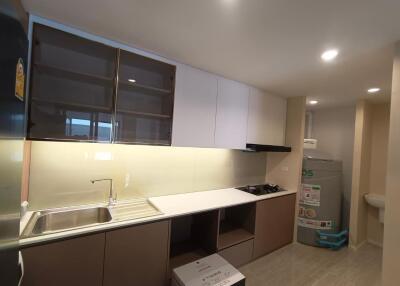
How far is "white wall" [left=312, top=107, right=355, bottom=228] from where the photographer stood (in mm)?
3516

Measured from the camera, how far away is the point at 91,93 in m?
1.60

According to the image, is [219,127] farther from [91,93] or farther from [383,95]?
[383,95]

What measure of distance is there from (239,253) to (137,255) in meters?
1.28

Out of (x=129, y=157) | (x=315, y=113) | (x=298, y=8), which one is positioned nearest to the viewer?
(x=298, y=8)

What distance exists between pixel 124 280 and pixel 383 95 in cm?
380

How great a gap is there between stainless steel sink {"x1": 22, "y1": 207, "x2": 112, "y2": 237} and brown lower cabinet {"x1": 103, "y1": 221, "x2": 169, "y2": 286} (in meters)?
0.22

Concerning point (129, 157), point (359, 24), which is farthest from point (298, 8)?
point (129, 157)

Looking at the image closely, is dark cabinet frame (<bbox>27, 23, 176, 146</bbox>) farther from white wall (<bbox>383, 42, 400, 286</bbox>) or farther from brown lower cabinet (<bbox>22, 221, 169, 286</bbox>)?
white wall (<bbox>383, 42, 400, 286</bbox>)

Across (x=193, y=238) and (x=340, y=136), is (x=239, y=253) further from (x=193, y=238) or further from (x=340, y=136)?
(x=340, y=136)

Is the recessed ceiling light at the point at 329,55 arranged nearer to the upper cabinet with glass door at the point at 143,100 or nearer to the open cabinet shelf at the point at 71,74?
the upper cabinet with glass door at the point at 143,100

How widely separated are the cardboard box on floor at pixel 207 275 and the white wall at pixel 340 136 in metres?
2.86

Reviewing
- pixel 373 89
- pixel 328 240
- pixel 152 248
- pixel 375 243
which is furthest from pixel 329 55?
pixel 375 243

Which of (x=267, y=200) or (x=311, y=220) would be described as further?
(x=311, y=220)

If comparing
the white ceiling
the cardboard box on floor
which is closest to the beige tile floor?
the cardboard box on floor
